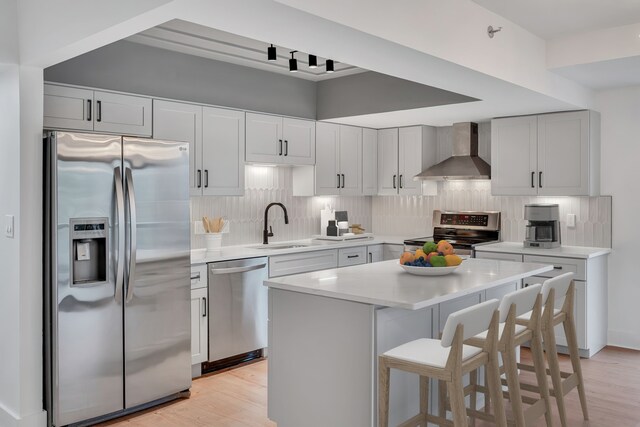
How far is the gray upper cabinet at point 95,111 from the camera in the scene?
365cm

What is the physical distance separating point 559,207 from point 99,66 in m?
4.28

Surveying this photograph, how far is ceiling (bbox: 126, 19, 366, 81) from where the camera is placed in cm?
399

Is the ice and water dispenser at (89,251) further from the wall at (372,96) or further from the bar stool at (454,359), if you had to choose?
the wall at (372,96)

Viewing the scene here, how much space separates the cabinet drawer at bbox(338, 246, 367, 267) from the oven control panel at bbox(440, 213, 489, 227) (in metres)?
1.02

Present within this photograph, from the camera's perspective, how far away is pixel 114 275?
136 inches

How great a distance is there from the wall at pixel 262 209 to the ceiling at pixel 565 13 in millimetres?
2746

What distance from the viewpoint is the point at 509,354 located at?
286 centimetres

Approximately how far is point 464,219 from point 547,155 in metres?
1.20

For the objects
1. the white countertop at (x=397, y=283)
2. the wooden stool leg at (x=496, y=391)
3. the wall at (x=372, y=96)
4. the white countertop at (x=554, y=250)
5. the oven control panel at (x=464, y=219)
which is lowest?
the wooden stool leg at (x=496, y=391)

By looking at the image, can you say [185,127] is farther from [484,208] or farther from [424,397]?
[484,208]

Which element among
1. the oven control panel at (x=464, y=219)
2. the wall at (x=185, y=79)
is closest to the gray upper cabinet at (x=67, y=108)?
the wall at (x=185, y=79)

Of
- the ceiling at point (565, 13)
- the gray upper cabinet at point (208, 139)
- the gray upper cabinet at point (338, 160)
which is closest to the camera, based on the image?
the ceiling at point (565, 13)

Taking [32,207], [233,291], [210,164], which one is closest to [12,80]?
[32,207]

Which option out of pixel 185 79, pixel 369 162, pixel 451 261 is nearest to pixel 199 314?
pixel 185 79
